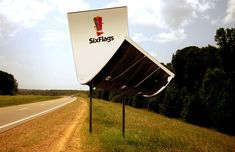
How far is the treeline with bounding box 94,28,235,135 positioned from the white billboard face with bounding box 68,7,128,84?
82.8ft

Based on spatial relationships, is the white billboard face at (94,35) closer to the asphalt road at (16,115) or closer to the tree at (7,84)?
the asphalt road at (16,115)

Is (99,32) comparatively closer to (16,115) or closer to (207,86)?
(16,115)

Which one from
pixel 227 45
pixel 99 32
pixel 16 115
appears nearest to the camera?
pixel 99 32

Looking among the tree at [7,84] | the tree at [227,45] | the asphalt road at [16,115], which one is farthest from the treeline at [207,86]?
the tree at [7,84]

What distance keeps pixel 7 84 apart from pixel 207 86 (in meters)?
86.3

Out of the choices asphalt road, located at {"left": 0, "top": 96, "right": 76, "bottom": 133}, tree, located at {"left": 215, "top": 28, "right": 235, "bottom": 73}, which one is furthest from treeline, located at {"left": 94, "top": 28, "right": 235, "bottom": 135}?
asphalt road, located at {"left": 0, "top": 96, "right": 76, "bottom": 133}

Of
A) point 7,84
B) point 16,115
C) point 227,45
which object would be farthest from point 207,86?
point 7,84

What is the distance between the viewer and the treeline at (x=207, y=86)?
103ft

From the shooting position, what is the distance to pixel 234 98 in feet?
100

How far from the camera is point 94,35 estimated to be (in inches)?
359

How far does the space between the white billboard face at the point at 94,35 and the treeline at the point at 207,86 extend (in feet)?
82.8

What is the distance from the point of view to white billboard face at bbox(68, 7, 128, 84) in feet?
28.7

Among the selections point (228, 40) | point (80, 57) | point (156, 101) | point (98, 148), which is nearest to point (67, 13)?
point (80, 57)

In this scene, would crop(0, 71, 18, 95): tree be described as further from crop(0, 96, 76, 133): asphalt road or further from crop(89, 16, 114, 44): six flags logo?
crop(89, 16, 114, 44): six flags logo
